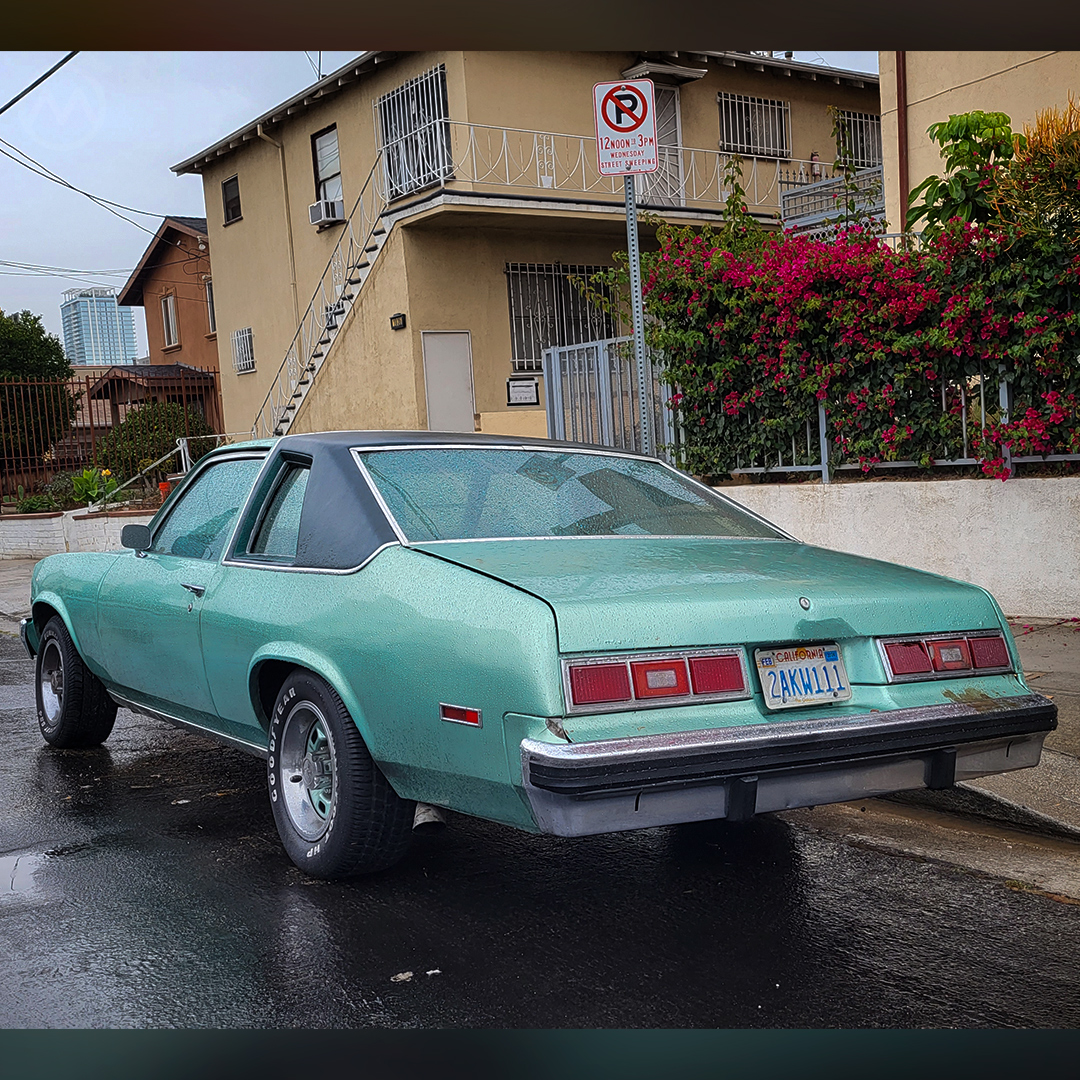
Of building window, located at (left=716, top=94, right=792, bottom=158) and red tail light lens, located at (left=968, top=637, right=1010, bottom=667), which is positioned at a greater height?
building window, located at (left=716, top=94, right=792, bottom=158)

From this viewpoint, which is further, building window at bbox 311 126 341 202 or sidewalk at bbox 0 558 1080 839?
building window at bbox 311 126 341 202

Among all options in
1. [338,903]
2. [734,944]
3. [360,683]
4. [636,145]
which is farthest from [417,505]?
[636,145]

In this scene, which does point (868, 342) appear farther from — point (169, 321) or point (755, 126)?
point (169, 321)

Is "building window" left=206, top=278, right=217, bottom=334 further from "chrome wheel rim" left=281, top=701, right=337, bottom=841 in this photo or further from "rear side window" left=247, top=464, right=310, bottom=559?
"chrome wheel rim" left=281, top=701, right=337, bottom=841

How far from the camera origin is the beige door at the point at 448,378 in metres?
19.3

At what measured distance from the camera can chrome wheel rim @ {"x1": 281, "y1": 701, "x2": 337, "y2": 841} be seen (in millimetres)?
4203

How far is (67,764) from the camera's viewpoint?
6172 millimetres

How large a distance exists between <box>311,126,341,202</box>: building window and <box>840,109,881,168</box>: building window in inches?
366

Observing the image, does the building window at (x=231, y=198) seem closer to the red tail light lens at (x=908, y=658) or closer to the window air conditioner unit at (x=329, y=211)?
the window air conditioner unit at (x=329, y=211)

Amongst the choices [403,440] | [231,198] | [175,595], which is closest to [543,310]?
[231,198]

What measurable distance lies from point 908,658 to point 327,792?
6.28 feet

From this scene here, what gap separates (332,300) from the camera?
21766 mm

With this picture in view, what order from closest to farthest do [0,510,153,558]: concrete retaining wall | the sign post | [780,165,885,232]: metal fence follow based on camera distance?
the sign post, [0,510,153,558]: concrete retaining wall, [780,165,885,232]: metal fence

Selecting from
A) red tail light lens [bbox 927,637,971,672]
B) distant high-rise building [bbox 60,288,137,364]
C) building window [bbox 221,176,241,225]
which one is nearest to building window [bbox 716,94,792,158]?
building window [bbox 221,176,241,225]
